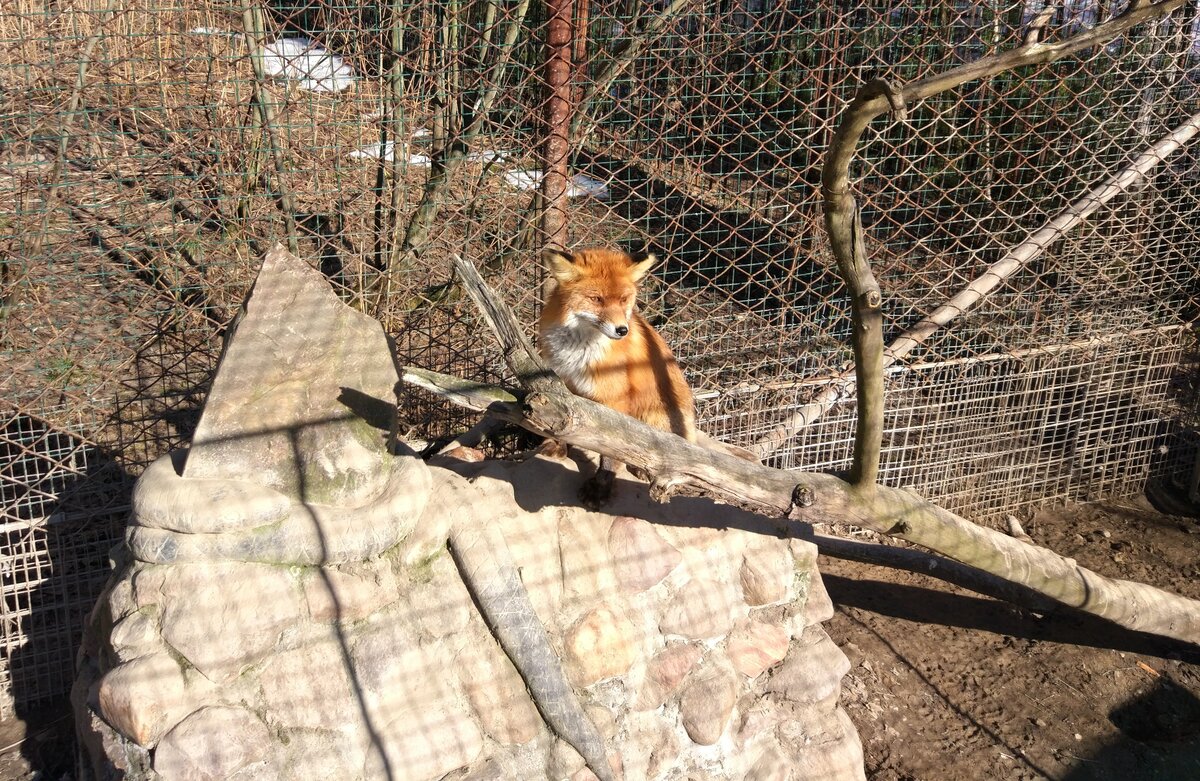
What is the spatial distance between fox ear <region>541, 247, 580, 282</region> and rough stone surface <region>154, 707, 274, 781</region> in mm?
1891

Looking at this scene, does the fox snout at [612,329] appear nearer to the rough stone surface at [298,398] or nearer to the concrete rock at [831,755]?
the rough stone surface at [298,398]

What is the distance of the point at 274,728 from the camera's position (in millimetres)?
2676

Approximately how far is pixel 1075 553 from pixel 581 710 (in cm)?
358

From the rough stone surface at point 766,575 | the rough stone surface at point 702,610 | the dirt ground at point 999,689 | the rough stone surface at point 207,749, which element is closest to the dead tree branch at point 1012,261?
the dirt ground at point 999,689

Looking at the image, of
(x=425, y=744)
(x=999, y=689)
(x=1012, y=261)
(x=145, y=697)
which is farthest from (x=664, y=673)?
(x=1012, y=261)

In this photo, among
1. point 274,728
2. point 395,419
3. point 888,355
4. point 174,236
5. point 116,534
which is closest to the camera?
point 274,728

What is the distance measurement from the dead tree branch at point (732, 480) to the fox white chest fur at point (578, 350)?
0.63 meters

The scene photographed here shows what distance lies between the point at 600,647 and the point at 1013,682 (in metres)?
2.37

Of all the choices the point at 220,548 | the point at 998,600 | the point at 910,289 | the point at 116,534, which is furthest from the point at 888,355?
the point at 116,534

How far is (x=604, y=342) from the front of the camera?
350 cm

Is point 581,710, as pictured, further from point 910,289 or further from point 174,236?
point 910,289

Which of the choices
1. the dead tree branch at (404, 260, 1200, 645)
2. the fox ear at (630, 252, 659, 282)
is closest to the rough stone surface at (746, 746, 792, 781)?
the dead tree branch at (404, 260, 1200, 645)

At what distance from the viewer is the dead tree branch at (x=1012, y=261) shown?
475cm

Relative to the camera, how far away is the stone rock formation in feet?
8.73
